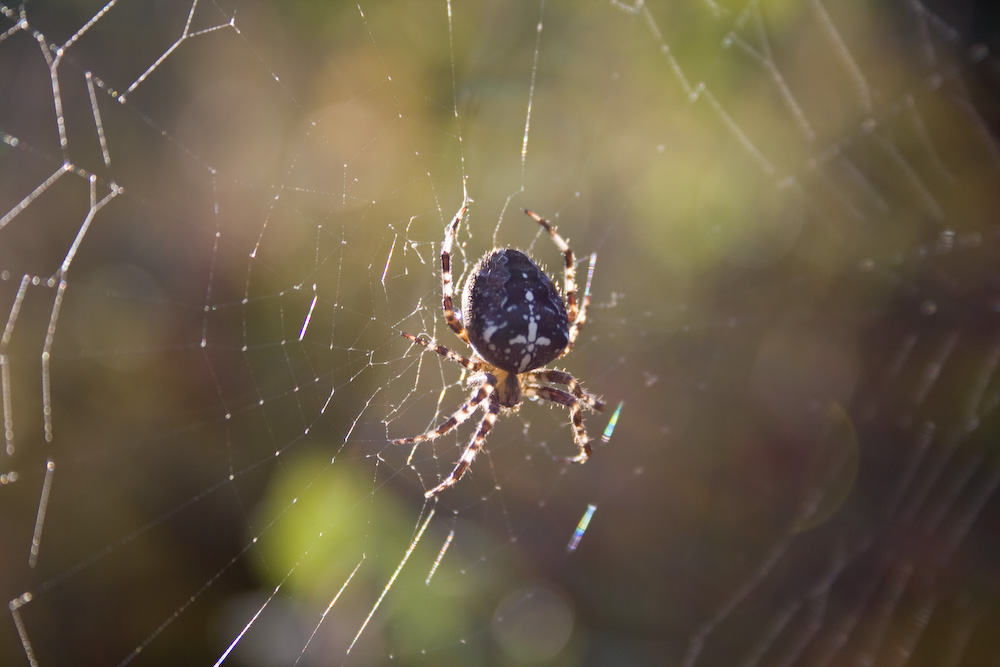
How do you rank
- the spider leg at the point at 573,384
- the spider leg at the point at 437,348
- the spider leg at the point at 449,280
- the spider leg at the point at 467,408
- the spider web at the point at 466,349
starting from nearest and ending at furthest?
the spider leg at the point at 437,348 < the spider leg at the point at 449,280 < the spider leg at the point at 467,408 < the spider leg at the point at 573,384 < the spider web at the point at 466,349

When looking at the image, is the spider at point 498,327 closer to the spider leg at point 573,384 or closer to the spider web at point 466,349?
the spider leg at point 573,384

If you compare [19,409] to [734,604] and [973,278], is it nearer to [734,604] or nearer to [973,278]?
[734,604]

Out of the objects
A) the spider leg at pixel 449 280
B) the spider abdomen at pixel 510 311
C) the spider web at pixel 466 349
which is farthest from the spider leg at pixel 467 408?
the spider web at pixel 466 349

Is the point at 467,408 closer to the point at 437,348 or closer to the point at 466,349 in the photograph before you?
the point at 437,348

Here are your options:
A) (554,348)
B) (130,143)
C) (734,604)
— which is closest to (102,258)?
(130,143)

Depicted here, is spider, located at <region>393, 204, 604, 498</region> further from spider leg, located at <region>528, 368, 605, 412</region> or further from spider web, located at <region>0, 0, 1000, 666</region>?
spider web, located at <region>0, 0, 1000, 666</region>

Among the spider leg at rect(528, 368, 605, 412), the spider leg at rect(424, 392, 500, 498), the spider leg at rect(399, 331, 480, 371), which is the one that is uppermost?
the spider leg at rect(528, 368, 605, 412)

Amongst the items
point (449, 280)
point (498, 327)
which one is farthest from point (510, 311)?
point (449, 280)

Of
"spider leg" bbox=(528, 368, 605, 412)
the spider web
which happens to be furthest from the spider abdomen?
the spider web
